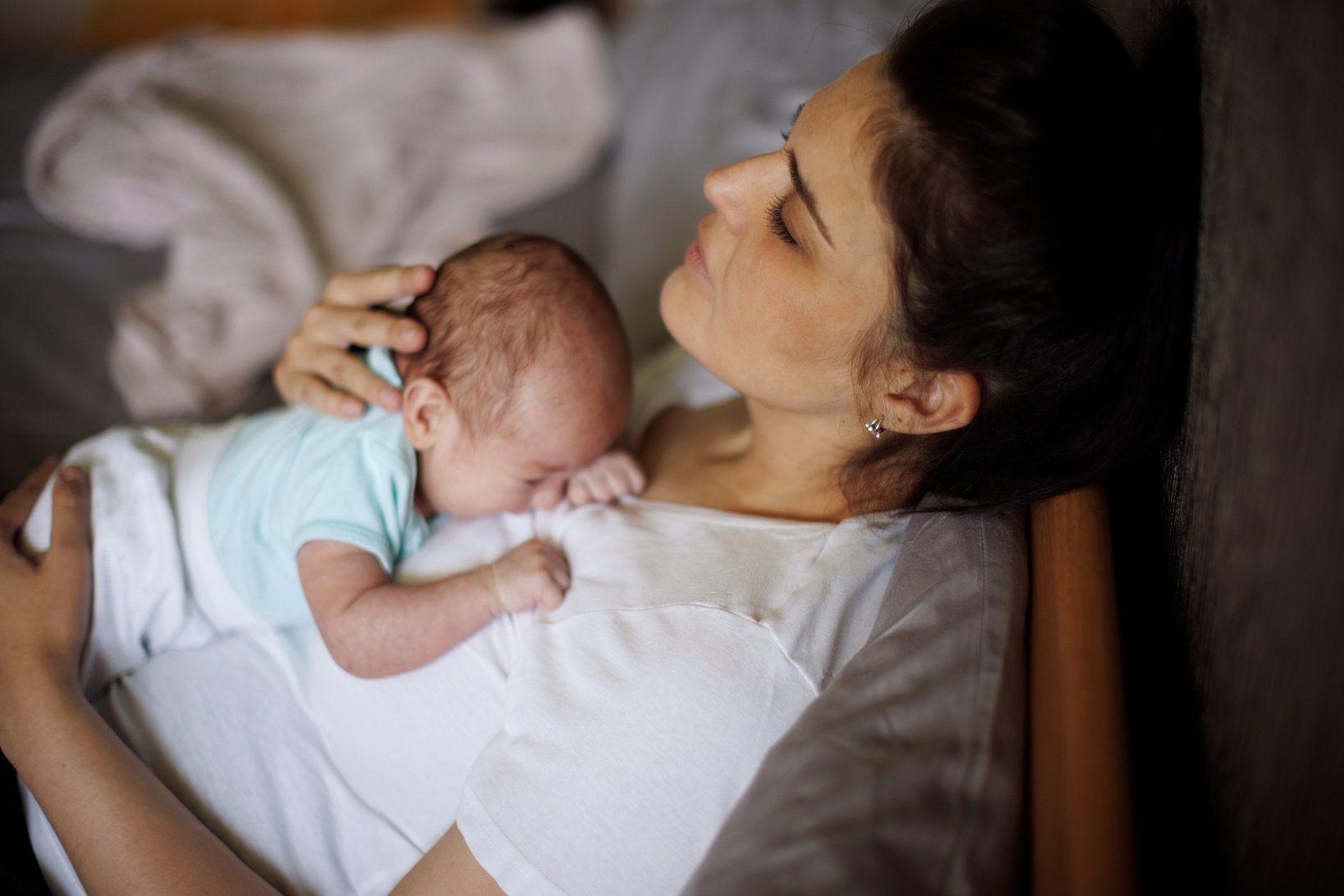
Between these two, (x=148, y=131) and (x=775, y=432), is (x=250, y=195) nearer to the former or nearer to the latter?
(x=148, y=131)

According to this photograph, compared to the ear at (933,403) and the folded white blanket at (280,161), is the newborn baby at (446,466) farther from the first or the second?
the folded white blanket at (280,161)

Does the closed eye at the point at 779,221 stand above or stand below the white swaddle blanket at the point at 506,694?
above

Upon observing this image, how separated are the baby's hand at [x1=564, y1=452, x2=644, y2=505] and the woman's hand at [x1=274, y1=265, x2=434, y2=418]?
0.83 ft

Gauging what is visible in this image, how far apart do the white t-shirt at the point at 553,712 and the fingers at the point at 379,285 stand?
332mm

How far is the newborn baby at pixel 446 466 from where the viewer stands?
3.36 feet

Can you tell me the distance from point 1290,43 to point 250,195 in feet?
5.98

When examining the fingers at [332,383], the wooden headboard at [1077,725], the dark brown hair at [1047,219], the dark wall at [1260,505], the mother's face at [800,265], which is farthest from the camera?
the fingers at [332,383]

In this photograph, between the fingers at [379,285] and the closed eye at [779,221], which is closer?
the closed eye at [779,221]

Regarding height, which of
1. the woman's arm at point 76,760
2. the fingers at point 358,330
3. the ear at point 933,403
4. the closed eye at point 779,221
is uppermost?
the closed eye at point 779,221

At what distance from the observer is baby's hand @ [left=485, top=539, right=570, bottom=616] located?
1.01 meters

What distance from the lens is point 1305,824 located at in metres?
0.52

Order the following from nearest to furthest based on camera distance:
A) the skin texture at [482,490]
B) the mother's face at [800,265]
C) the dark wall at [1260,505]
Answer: the dark wall at [1260,505] → the mother's face at [800,265] → the skin texture at [482,490]

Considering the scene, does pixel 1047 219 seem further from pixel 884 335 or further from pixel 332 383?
pixel 332 383

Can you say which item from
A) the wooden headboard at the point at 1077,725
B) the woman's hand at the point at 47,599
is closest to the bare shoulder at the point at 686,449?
the wooden headboard at the point at 1077,725
